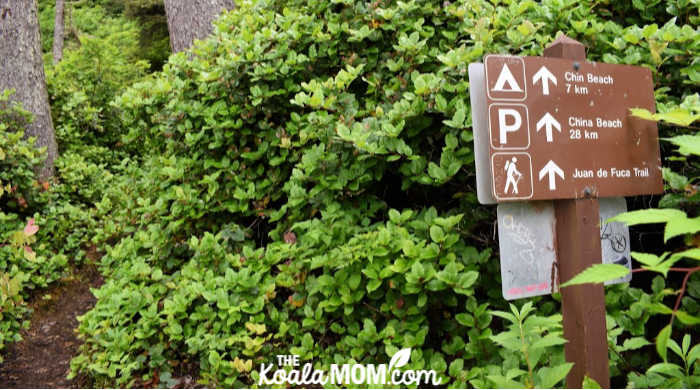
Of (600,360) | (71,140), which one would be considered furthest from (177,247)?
(71,140)

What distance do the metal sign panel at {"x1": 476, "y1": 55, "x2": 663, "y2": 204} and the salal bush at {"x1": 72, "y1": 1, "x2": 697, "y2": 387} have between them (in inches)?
19.5

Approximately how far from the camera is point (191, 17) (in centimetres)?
560

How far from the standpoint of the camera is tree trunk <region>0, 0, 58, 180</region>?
6.05m

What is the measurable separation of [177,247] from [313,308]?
1.59m

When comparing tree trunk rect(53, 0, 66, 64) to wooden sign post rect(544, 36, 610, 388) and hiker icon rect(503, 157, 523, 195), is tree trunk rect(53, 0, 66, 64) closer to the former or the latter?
hiker icon rect(503, 157, 523, 195)

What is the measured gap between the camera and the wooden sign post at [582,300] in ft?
5.54

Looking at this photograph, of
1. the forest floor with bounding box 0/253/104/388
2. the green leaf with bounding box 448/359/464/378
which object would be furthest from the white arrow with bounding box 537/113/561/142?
the forest floor with bounding box 0/253/104/388

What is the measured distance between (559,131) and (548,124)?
0.16 ft


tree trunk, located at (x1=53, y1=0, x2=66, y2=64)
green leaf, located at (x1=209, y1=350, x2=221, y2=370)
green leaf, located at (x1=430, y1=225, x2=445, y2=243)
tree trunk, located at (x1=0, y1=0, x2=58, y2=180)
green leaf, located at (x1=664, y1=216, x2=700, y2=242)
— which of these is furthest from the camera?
tree trunk, located at (x1=53, y1=0, x2=66, y2=64)

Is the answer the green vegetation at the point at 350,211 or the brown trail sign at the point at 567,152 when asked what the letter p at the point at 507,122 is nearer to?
the brown trail sign at the point at 567,152

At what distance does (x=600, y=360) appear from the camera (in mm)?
1698

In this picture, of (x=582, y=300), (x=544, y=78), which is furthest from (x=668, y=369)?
(x=544, y=78)

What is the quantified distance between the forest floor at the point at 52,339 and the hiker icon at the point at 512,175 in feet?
10.2

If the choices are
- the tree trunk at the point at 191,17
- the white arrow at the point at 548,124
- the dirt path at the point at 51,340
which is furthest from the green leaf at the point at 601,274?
the tree trunk at the point at 191,17
